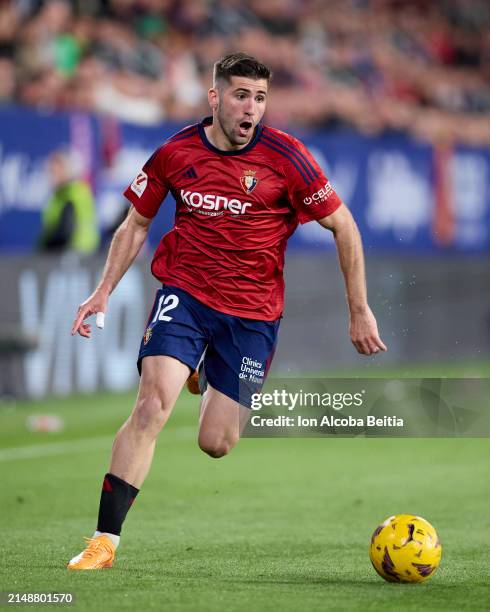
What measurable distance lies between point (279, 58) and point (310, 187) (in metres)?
15.6

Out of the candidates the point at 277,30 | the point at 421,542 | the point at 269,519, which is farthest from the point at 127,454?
the point at 277,30

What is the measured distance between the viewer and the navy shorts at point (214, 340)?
668cm

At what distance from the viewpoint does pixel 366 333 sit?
6.67m

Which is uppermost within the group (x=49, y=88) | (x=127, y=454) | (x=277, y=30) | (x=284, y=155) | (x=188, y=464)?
(x=277, y=30)

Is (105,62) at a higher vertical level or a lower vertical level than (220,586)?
higher

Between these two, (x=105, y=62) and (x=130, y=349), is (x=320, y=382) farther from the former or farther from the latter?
(x=105, y=62)

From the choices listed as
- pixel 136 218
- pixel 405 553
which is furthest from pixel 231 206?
pixel 405 553

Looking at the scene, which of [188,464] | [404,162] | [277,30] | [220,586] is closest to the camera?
[220,586]

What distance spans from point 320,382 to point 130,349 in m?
8.40

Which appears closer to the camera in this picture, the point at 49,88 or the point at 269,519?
the point at 269,519

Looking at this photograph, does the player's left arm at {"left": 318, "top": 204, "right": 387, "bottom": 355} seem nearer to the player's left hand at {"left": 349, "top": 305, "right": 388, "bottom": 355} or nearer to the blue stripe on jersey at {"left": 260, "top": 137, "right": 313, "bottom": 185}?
the player's left hand at {"left": 349, "top": 305, "right": 388, "bottom": 355}

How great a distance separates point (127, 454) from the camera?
646 cm

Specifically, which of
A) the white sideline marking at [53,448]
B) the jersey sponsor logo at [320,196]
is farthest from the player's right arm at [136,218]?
the white sideline marking at [53,448]

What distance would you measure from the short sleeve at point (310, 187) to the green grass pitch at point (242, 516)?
179 cm
